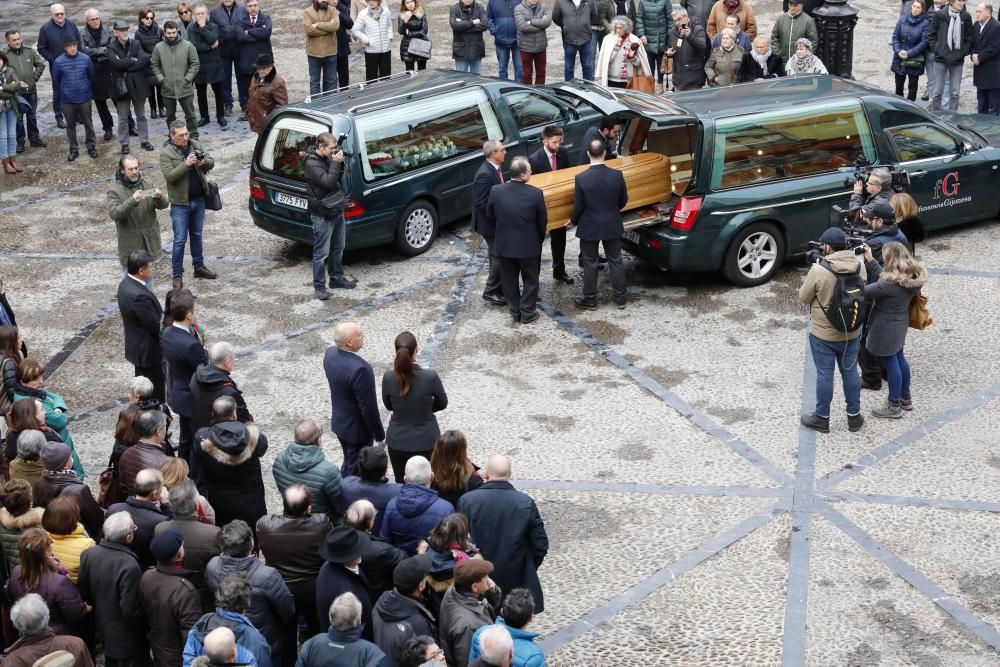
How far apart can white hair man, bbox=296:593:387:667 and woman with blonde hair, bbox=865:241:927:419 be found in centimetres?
548

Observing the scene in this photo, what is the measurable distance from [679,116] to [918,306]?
3165 mm

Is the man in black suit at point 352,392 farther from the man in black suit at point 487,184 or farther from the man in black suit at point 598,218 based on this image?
the man in black suit at point 598,218

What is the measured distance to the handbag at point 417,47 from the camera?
60.0ft

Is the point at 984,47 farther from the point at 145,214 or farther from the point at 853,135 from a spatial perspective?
the point at 145,214

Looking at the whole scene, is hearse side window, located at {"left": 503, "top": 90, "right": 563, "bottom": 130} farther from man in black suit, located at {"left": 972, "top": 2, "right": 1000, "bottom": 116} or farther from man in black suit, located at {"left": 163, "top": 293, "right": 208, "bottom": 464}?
man in black suit, located at {"left": 163, "top": 293, "right": 208, "bottom": 464}

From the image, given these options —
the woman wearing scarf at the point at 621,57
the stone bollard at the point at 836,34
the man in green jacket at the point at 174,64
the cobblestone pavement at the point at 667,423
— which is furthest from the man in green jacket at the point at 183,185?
the stone bollard at the point at 836,34

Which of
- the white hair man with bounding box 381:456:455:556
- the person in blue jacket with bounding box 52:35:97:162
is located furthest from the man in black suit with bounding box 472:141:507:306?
the person in blue jacket with bounding box 52:35:97:162

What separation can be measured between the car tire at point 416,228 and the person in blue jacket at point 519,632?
788 centimetres

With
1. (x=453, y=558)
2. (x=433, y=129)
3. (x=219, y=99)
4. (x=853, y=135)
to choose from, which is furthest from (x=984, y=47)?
(x=453, y=558)

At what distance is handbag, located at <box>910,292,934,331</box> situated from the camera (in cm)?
1012

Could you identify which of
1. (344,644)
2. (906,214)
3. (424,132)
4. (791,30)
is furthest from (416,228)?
(344,644)

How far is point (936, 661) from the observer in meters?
7.37

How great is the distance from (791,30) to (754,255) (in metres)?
5.52

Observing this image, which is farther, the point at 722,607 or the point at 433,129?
the point at 433,129
